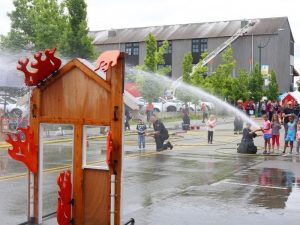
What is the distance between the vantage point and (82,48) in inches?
1441

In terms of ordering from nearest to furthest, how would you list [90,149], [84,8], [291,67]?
[90,149]
[84,8]
[291,67]

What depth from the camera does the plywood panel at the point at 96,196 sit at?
25.5 ft

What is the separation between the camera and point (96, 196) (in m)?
7.86

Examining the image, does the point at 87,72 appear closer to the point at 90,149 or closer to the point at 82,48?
the point at 90,149

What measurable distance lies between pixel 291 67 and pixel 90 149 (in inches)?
2437

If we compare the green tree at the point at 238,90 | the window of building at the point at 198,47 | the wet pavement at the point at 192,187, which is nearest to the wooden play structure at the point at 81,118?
the wet pavement at the point at 192,187

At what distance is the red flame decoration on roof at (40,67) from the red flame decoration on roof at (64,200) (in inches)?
62.3

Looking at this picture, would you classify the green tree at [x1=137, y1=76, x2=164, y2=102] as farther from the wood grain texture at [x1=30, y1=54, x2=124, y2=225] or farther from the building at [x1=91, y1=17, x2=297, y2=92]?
the wood grain texture at [x1=30, y1=54, x2=124, y2=225]

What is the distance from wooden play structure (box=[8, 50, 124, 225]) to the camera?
746 cm

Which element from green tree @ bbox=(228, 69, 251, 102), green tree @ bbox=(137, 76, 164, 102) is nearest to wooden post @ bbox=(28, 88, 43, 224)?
green tree @ bbox=(137, 76, 164, 102)

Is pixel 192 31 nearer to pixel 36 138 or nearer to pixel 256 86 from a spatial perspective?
pixel 256 86

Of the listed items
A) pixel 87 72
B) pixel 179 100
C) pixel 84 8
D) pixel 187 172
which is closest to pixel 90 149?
pixel 187 172

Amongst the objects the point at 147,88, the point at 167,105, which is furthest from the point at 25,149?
the point at 167,105

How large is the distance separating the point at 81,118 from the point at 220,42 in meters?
59.4
